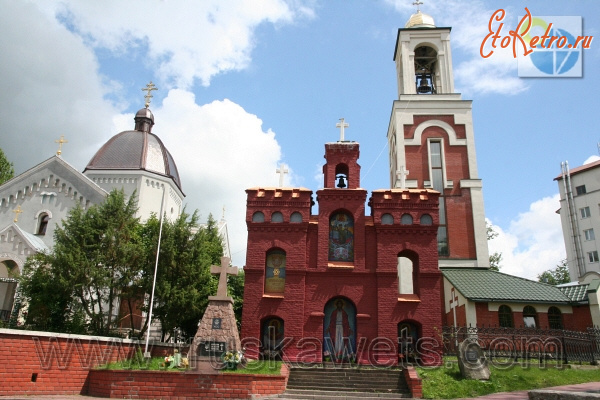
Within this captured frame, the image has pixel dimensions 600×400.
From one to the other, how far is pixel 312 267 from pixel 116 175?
749 inches

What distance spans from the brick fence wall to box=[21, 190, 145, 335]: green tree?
12.7ft

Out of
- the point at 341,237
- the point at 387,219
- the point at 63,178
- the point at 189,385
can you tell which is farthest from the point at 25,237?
the point at 387,219

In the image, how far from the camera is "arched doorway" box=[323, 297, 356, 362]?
66.8ft

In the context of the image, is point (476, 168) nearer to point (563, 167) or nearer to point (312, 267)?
point (312, 267)

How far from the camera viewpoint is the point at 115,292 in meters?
22.4

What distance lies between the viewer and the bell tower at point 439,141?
29219mm

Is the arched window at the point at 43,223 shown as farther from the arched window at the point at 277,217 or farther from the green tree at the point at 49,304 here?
the arched window at the point at 277,217

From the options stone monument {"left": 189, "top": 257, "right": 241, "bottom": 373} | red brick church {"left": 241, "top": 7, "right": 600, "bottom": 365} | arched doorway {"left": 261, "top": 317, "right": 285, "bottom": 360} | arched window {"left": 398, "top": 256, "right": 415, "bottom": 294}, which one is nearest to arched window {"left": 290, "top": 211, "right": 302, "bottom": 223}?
red brick church {"left": 241, "top": 7, "right": 600, "bottom": 365}

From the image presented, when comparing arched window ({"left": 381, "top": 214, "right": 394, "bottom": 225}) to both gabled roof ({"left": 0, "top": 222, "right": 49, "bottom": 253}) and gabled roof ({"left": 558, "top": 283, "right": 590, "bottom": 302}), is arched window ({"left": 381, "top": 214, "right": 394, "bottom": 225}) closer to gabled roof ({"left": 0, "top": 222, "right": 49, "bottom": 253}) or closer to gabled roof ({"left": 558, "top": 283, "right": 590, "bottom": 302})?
gabled roof ({"left": 558, "top": 283, "right": 590, "bottom": 302})

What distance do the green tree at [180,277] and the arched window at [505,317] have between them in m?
14.1

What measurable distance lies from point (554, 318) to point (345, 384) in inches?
510

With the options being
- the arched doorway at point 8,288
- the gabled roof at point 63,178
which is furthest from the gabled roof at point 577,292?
the arched doorway at point 8,288

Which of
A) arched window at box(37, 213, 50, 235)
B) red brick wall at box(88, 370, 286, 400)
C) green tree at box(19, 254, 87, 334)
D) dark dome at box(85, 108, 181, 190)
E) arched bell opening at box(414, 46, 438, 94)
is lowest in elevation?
red brick wall at box(88, 370, 286, 400)

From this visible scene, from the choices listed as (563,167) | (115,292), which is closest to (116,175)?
(115,292)
